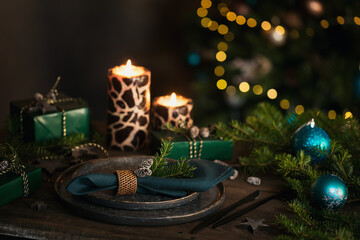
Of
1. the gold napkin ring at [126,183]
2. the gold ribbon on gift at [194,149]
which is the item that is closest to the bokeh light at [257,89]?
the gold ribbon on gift at [194,149]

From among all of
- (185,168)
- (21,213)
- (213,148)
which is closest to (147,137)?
(213,148)

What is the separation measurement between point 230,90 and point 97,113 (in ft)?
3.32

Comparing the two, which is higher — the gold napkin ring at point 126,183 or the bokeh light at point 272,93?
the gold napkin ring at point 126,183

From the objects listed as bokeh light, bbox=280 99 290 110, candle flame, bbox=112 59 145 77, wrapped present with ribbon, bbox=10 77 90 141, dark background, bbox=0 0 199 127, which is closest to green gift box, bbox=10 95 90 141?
wrapped present with ribbon, bbox=10 77 90 141

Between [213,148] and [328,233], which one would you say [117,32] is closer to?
[213,148]

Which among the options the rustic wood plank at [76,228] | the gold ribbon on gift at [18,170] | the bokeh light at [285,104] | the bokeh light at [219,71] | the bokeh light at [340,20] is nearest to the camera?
the rustic wood plank at [76,228]

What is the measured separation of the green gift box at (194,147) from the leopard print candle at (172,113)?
45mm

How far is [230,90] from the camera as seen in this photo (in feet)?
8.66

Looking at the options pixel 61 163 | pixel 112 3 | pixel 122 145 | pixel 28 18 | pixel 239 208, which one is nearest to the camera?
pixel 239 208

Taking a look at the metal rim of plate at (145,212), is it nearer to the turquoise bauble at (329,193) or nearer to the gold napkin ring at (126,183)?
the gold napkin ring at (126,183)

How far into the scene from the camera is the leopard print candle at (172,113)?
1.33 m

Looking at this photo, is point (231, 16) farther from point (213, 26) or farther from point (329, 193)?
point (329, 193)

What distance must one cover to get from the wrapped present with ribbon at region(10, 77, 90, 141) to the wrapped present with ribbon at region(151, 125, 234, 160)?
0.25 metres

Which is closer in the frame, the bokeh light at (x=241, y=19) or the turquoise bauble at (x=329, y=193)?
A: the turquoise bauble at (x=329, y=193)
